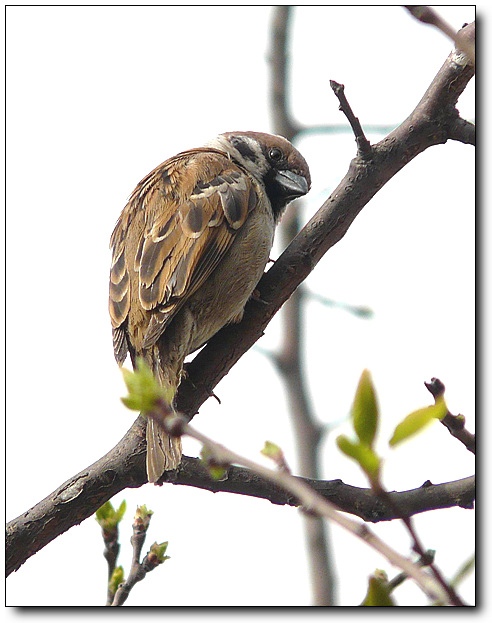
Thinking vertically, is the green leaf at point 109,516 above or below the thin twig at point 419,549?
above

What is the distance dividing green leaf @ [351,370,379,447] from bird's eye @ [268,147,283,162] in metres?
3.21

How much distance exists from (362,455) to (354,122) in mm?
1764

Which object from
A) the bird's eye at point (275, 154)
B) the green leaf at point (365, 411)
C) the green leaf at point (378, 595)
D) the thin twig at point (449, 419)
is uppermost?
the bird's eye at point (275, 154)

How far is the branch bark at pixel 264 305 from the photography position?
2609mm

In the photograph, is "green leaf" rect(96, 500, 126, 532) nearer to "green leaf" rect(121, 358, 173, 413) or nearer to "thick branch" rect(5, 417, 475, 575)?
"thick branch" rect(5, 417, 475, 575)

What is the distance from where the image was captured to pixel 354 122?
8.07 ft

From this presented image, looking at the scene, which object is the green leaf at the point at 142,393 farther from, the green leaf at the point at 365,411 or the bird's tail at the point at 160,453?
the bird's tail at the point at 160,453

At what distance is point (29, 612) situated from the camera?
2523 mm

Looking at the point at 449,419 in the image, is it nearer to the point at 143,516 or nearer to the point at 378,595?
the point at 378,595

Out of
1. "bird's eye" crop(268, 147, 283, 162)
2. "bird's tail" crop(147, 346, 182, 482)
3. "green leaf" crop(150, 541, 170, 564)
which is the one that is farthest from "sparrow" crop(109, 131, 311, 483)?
"bird's eye" crop(268, 147, 283, 162)

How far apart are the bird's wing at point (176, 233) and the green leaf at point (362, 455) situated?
207 centimetres

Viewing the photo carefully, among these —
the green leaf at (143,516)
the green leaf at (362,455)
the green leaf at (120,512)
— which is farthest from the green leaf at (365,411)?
the green leaf at (120,512)

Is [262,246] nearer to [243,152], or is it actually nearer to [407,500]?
[243,152]

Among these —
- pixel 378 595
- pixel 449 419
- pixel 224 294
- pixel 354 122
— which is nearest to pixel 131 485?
pixel 224 294
